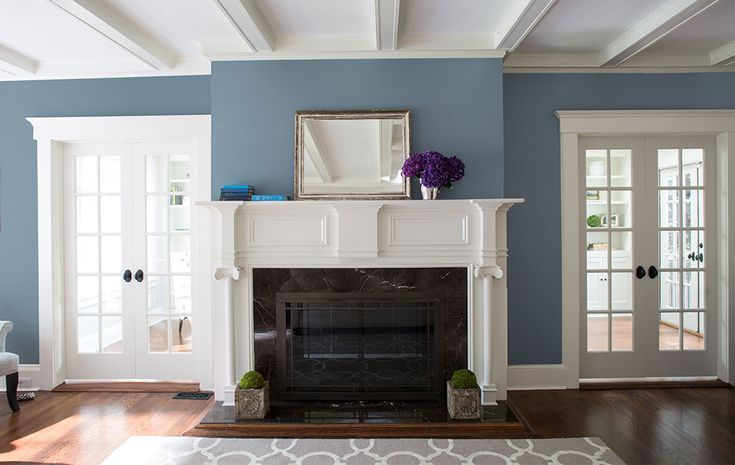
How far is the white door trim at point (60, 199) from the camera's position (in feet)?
11.3

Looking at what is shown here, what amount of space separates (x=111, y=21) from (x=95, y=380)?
2804mm

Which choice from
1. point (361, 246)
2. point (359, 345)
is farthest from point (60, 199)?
point (359, 345)

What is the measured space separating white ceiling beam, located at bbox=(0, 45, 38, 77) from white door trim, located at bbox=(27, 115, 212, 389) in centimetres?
35

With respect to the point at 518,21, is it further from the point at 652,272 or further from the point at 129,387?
the point at 129,387

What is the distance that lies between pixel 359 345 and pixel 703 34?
3.27m

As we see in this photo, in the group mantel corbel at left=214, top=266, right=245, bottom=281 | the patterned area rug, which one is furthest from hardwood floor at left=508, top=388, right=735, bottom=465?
mantel corbel at left=214, top=266, right=245, bottom=281

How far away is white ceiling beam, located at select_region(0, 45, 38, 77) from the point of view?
10.4 ft

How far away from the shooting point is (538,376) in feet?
11.4

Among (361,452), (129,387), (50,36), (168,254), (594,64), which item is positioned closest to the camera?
(361,452)

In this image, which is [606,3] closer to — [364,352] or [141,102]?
[364,352]

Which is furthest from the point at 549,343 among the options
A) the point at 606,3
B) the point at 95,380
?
the point at 95,380

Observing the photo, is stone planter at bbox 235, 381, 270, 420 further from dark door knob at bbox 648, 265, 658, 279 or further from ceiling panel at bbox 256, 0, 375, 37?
dark door knob at bbox 648, 265, 658, 279

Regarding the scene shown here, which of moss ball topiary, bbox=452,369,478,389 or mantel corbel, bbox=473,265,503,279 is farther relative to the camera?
mantel corbel, bbox=473,265,503,279

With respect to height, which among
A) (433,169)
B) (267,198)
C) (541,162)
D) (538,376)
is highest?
(541,162)
